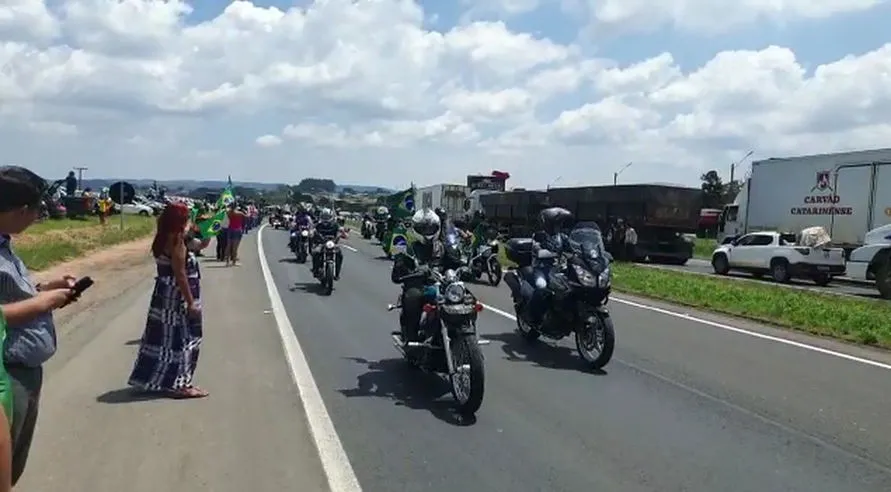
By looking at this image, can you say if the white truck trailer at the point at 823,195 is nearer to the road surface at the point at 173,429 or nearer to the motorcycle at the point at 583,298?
the motorcycle at the point at 583,298

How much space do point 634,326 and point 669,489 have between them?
8008mm

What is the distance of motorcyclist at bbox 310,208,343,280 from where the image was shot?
18.2m

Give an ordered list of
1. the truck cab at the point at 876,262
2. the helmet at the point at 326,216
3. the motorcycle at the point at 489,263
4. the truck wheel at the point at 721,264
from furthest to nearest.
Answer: the truck wheel at the point at 721,264, the truck cab at the point at 876,262, the motorcycle at the point at 489,263, the helmet at the point at 326,216

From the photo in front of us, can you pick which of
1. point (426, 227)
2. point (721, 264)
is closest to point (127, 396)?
point (426, 227)

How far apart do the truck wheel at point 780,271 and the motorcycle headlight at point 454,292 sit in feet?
70.2

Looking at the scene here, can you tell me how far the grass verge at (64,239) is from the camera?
80.2 feet

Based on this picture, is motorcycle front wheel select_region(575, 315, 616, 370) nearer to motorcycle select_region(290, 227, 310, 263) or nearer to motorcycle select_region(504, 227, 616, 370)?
motorcycle select_region(504, 227, 616, 370)

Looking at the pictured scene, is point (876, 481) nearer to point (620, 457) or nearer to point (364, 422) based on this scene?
point (620, 457)

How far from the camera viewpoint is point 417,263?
859 cm

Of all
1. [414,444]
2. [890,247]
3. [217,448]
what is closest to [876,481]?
[414,444]

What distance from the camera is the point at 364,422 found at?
704cm

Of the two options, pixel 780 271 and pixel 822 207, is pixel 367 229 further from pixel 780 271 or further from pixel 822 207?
pixel 780 271

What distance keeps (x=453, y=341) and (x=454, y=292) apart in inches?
16.6

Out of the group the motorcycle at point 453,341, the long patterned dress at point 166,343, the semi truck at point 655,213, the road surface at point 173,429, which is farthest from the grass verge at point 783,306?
the semi truck at point 655,213
